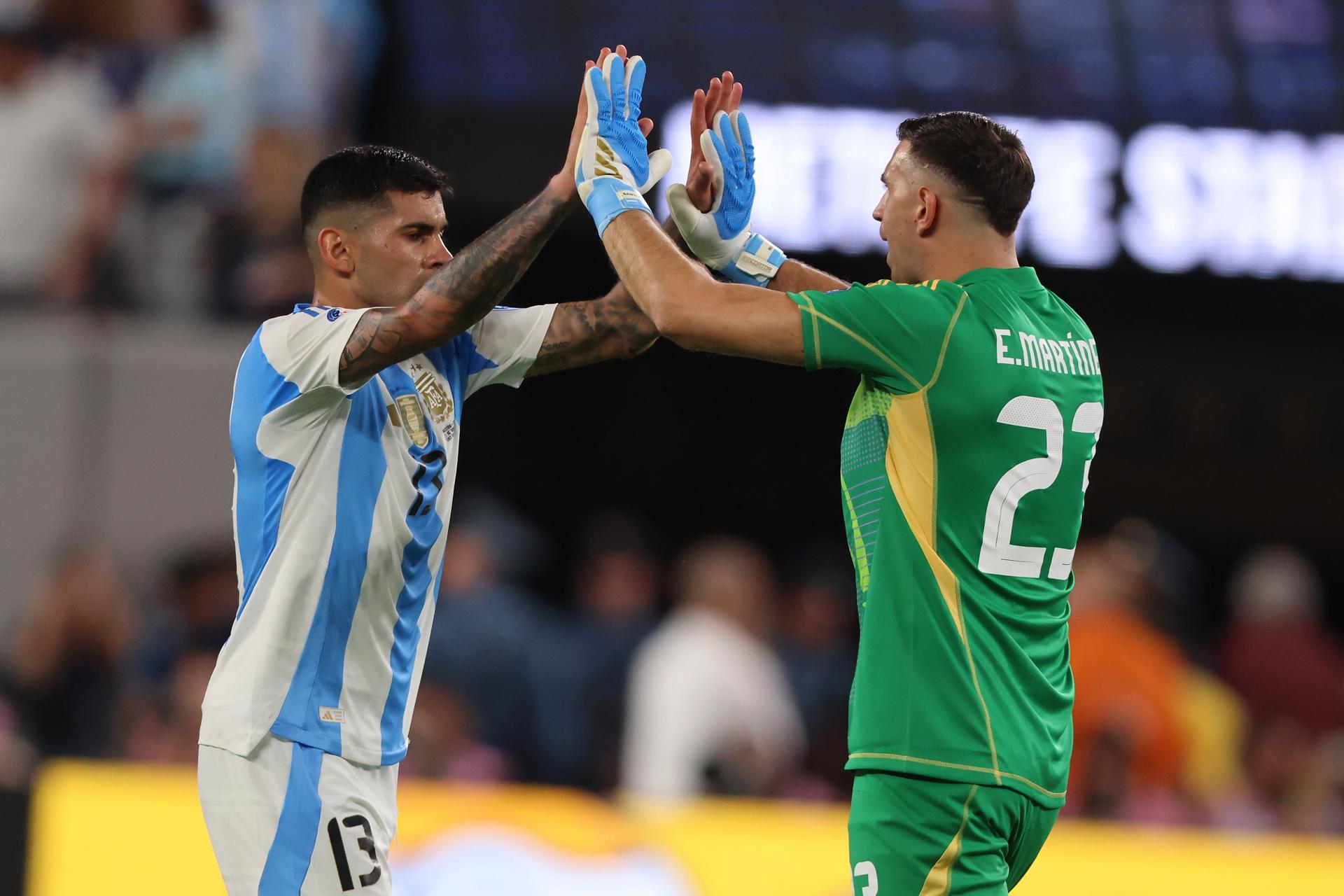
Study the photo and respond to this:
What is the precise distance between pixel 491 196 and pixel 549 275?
1.19 meters

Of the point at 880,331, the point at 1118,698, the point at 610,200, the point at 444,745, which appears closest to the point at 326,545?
the point at 610,200

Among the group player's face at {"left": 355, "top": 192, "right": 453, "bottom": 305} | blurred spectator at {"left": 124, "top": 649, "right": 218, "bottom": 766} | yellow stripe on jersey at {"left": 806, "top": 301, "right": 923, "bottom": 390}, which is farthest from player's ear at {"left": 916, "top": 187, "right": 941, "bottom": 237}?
blurred spectator at {"left": 124, "top": 649, "right": 218, "bottom": 766}

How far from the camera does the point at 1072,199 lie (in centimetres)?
1041

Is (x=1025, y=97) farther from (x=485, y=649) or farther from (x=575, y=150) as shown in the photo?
(x=575, y=150)

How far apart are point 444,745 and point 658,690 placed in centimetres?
105

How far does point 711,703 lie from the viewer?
28.2ft

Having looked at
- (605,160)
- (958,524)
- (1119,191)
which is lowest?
(958,524)

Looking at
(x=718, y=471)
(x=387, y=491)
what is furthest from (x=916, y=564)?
(x=718, y=471)

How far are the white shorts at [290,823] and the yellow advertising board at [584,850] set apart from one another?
2.67m

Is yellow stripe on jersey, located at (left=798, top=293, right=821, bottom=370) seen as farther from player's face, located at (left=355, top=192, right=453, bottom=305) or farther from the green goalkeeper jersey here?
player's face, located at (left=355, top=192, right=453, bottom=305)

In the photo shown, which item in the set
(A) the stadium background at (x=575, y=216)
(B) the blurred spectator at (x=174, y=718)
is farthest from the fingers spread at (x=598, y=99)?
(A) the stadium background at (x=575, y=216)

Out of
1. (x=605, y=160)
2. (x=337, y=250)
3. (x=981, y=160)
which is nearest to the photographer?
(x=981, y=160)

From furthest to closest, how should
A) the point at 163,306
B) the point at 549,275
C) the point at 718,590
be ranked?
1. the point at 549,275
2. the point at 163,306
3. the point at 718,590

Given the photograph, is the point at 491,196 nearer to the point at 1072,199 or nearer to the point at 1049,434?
the point at 1072,199
